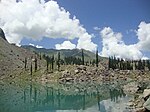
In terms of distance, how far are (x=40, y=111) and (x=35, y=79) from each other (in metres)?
119

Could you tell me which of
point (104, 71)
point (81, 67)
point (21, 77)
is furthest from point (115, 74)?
point (21, 77)

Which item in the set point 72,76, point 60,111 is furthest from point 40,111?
point 72,76

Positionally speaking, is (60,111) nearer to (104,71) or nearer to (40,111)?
(40,111)

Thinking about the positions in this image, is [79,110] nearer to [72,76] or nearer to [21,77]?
[72,76]

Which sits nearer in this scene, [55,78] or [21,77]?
[55,78]

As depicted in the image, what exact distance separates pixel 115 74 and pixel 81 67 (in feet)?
86.6

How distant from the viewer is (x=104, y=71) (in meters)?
194

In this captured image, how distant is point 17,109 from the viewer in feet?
228

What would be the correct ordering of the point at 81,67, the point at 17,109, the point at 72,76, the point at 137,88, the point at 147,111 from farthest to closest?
the point at 81,67
the point at 72,76
the point at 137,88
the point at 17,109
the point at 147,111

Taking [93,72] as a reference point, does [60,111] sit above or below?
below

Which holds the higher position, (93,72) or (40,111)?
(93,72)

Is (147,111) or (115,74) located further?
(115,74)

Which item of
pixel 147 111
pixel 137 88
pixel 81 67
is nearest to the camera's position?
pixel 147 111

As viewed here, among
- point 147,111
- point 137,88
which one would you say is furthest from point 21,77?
point 147,111
